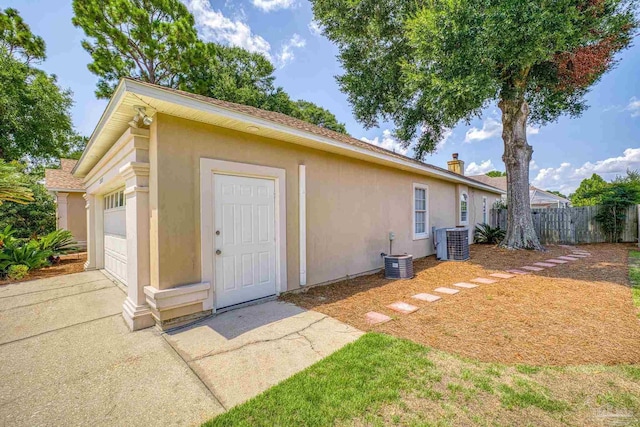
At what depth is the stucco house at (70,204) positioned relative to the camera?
33.9ft

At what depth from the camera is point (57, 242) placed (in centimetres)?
846

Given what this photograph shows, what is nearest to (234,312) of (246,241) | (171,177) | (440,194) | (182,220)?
(246,241)

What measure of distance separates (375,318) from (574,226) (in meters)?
13.3

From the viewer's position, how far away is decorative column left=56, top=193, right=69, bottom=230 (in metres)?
10.3

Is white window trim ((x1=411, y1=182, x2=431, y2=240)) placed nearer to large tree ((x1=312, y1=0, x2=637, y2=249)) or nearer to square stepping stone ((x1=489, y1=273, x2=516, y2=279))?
large tree ((x1=312, y1=0, x2=637, y2=249))

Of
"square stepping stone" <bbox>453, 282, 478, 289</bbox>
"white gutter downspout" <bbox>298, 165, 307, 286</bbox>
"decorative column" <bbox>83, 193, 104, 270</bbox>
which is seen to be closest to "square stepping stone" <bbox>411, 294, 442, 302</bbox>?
"square stepping stone" <bbox>453, 282, 478, 289</bbox>

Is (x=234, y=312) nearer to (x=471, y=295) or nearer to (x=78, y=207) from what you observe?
(x=471, y=295)

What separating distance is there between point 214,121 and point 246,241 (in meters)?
1.83

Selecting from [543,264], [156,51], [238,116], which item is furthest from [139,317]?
[156,51]

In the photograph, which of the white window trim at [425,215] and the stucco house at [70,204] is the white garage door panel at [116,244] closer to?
the stucco house at [70,204]

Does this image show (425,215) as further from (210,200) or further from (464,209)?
(210,200)

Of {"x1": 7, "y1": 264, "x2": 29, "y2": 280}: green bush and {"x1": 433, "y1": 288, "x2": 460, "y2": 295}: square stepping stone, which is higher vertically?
{"x1": 7, "y1": 264, "x2": 29, "y2": 280}: green bush

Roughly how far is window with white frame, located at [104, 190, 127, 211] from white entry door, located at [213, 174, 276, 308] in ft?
10.0

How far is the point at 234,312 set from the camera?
3988 mm
